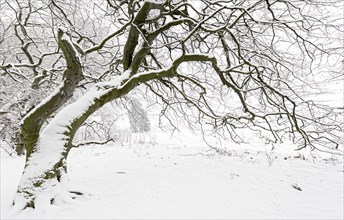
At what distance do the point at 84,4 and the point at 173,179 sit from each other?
13.5 feet

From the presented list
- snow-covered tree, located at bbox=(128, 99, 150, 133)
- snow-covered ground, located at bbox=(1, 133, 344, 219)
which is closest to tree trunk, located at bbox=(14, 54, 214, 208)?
snow-covered ground, located at bbox=(1, 133, 344, 219)

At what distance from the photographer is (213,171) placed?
6.14 metres

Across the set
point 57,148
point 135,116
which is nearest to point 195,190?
point 57,148

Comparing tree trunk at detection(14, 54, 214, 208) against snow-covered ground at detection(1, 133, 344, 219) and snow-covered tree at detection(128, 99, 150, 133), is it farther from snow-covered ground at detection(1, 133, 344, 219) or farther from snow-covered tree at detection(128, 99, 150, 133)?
snow-covered tree at detection(128, 99, 150, 133)

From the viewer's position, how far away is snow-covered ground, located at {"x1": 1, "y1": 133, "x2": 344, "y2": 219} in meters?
3.83

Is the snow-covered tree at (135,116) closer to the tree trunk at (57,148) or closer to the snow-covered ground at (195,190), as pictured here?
the snow-covered ground at (195,190)

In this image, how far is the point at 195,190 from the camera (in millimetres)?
4836

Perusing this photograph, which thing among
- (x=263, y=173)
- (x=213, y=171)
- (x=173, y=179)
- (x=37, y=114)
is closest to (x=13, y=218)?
(x=37, y=114)

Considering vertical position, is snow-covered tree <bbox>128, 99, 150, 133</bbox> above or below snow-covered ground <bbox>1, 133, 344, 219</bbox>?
above

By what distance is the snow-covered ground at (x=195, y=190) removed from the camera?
383 centimetres

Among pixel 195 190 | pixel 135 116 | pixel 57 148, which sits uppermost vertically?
pixel 135 116

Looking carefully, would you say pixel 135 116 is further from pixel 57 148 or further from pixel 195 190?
pixel 57 148

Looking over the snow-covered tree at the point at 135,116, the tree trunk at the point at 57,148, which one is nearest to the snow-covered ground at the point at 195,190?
the tree trunk at the point at 57,148

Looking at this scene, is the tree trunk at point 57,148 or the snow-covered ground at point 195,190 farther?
the snow-covered ground at point 195,190
